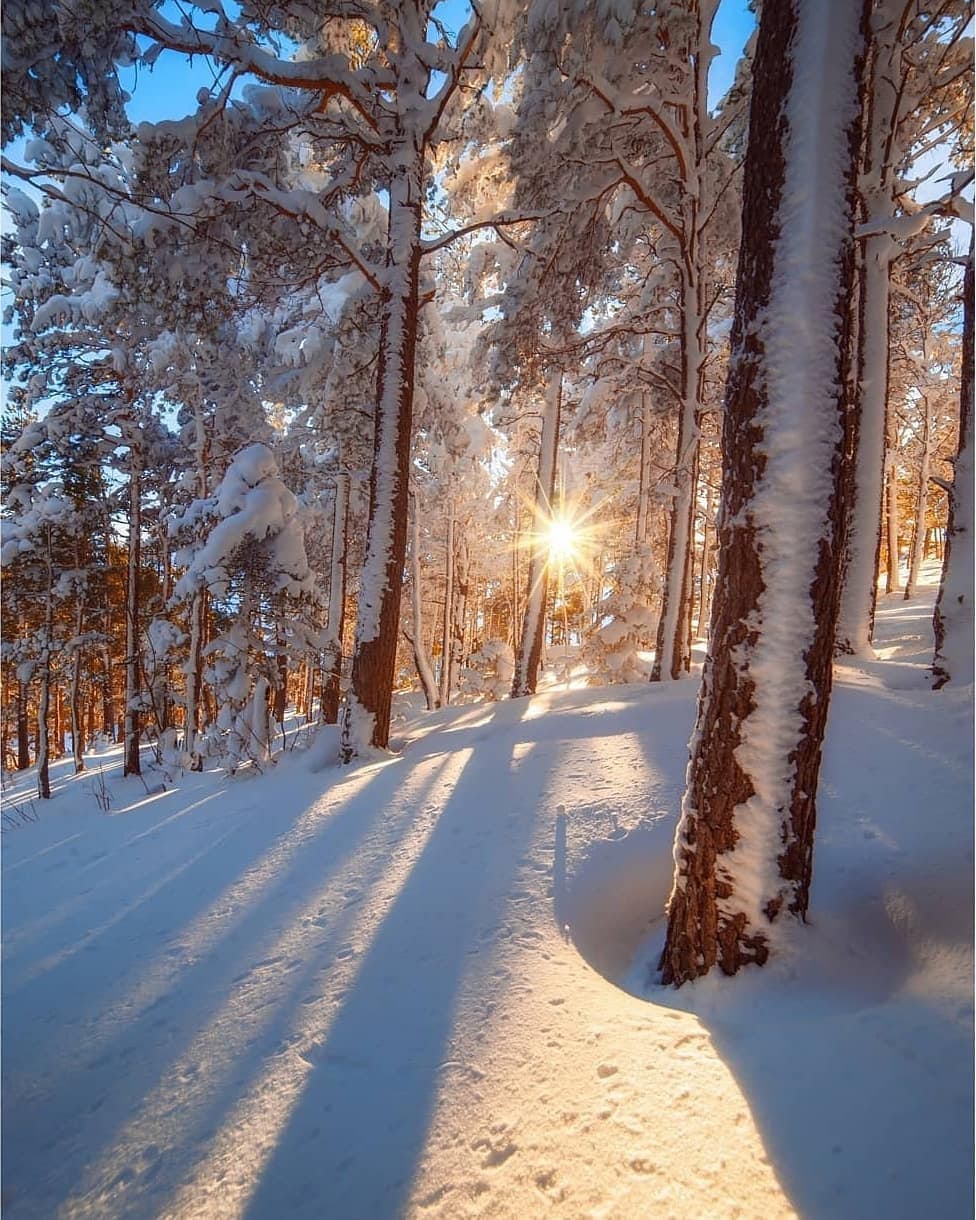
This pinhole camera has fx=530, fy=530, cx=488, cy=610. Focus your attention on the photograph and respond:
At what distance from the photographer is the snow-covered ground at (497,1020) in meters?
1.63

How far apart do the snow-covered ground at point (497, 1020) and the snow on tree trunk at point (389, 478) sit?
1.97 meters

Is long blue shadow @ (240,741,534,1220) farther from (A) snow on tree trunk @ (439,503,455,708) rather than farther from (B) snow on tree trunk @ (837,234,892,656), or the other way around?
(A) snow on tree trunk @ (439,503,455,708)

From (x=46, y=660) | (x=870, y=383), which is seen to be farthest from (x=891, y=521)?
(x=46, y=660)

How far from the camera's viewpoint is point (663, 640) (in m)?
8.94

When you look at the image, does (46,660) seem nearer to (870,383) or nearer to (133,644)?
(133,644)

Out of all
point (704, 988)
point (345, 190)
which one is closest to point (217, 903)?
point (704, 988)

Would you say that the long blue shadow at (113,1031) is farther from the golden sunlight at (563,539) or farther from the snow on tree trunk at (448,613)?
the snow on tree trunk at (448,613)

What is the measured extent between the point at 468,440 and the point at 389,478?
616 centimetres

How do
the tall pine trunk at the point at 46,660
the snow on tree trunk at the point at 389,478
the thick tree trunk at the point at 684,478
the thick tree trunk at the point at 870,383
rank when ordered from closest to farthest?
1. the snow on tree trunk at the point at 389,478
2. the thick tree trunk at the point at 870,383
3. the thick tree trunk at the point at 684,478
4. the tall pine trunk at the point at 46,660

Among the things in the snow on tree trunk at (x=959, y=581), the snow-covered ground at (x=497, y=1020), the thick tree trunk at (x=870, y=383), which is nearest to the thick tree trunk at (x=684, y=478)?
the thick tree trunk at (x=870, y=383)

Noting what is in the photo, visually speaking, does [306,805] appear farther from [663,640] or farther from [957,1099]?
[663,640]

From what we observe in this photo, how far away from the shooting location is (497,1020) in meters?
2.22

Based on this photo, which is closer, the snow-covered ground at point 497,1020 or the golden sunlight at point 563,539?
the snow-covered ground at point 497,1020

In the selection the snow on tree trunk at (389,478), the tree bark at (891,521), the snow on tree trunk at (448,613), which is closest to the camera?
the snow on tree trunk at (389,478)
